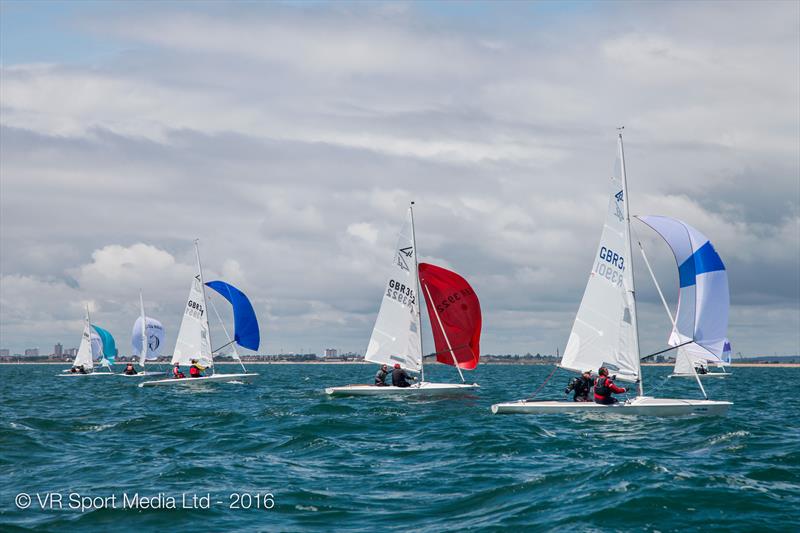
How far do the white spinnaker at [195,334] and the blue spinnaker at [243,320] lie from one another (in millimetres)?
1658

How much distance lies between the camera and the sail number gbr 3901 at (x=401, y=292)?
3662 cm

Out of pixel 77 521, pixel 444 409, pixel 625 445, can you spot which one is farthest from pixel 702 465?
Answer: pixel 444 409

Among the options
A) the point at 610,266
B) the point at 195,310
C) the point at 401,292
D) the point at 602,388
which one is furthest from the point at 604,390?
the point at 195,310

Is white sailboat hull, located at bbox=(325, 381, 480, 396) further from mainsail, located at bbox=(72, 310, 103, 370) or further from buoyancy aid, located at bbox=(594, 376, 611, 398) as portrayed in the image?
mainsail, located at bbox=(72, 310, 103, 370)

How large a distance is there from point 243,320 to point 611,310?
30.2 meters

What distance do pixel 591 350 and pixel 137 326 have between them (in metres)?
70.6

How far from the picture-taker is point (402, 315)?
36.7 m

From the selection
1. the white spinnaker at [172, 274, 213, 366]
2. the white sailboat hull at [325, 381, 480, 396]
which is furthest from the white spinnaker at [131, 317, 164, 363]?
the white sailboat hull at [325, 381, 480, 396]

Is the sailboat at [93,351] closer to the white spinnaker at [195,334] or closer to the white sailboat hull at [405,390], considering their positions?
the white spinnaker at [195,334]

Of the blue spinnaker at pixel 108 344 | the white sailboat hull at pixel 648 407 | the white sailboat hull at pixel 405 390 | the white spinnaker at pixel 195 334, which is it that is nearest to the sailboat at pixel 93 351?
the blue spinnaker at pixel 108 344

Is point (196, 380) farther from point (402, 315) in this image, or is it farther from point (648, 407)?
point (648, 407)

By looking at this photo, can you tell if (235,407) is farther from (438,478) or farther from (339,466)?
(438,478)

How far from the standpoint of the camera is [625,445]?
781 inches

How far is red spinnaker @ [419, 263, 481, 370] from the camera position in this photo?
119 feet
